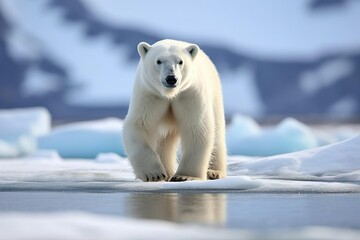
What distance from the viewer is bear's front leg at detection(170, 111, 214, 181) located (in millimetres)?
6098

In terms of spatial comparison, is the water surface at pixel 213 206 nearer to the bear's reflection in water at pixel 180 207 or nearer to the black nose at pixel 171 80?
the bear's reflection in water at pixel 180 207

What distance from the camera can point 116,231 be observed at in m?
2.77

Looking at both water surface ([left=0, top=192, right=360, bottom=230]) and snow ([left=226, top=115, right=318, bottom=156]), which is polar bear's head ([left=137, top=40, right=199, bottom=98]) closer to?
water surface ([left=0, top=192, right=360, bottom=230])

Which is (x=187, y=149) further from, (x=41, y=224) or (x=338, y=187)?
(x=41, y=224)

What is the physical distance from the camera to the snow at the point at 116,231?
2.65m

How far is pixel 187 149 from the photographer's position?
6148 mm

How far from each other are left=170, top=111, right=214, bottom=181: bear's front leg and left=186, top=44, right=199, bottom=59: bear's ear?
49 cm

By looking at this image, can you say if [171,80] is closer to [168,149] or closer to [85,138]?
[168,149]

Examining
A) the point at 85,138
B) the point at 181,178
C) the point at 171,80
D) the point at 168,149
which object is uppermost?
the point at 85,138

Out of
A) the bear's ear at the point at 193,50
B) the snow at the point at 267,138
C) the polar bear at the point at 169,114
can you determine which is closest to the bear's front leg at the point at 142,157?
the polar bear at the point at 169,114

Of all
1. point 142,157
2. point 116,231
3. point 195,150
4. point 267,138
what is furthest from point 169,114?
point 267,138

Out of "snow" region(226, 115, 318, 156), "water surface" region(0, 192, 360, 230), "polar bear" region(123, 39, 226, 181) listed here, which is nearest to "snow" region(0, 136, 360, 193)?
"polar bear" region(123, 39, 226, 181)

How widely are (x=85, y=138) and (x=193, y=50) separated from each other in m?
10.9

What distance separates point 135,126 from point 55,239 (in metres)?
3.61
